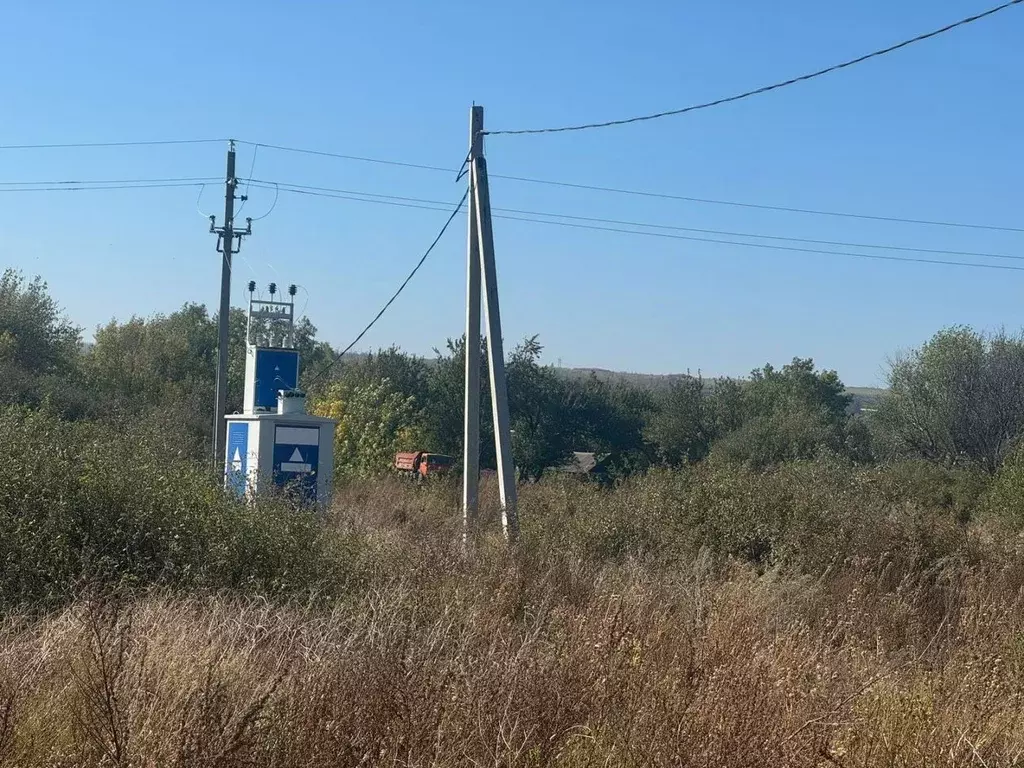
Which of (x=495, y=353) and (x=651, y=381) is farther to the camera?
(x=651, y=381)

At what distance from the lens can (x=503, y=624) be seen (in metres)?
7.79

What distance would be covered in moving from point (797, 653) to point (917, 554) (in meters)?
8.04

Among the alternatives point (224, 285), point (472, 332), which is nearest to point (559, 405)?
point (224, 285)

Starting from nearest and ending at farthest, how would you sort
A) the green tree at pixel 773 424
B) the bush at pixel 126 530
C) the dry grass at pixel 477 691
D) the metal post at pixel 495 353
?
the dry grass at pixel 477 691 < the bush at pixel 126 530 < the metal post at pixel 495 353 < the green tree at pixel 773 424

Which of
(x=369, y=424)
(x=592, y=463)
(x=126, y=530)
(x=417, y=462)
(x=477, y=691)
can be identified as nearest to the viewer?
(x=477, y=691)

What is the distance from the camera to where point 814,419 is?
48.2 meters

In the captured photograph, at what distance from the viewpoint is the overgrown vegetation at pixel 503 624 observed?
4.93 m

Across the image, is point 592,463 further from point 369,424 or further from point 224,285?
point 224,285

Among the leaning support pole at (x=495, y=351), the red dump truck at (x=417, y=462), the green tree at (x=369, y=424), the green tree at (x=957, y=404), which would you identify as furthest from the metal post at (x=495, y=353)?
the green tree at (x=957, y=404)

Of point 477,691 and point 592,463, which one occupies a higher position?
point 592,463

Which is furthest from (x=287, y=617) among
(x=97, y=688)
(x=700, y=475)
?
(x=700, y=475)

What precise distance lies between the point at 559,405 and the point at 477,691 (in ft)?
139

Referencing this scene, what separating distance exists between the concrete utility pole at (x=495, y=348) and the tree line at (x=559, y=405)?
69.8 ft

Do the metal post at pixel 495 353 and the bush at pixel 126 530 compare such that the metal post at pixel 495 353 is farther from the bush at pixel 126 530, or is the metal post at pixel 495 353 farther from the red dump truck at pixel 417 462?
the red dump truck at pixel 417 462
